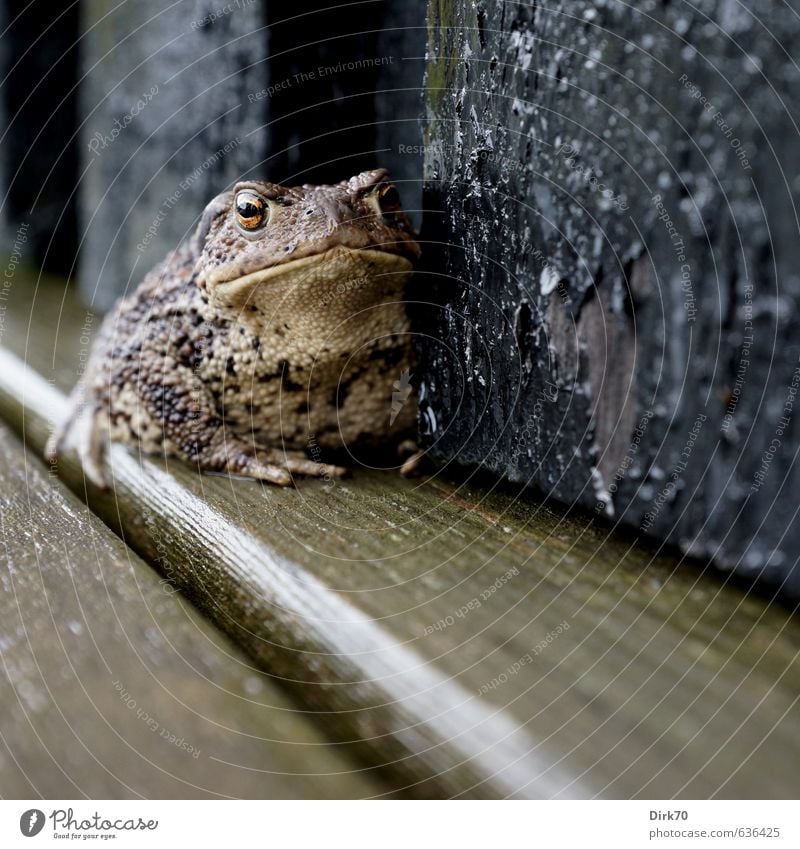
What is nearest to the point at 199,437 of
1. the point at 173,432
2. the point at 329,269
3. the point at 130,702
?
the point at 173,432

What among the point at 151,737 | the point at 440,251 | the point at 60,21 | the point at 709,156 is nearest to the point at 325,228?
the point at 440,251

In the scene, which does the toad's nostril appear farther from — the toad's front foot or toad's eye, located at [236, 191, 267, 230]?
the toad's front foot

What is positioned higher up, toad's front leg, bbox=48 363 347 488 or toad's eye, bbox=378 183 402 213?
toad's eye, bbox=378 183 402 213

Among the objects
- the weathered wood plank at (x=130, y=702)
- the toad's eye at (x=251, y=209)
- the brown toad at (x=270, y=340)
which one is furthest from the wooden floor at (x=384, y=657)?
the toad's eye at (x=251, y=209)

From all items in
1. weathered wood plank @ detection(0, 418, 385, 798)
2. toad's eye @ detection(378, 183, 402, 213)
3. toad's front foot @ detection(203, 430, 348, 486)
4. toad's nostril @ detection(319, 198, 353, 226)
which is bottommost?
weathered wood plank @ detection(0, 418, 385, 798)

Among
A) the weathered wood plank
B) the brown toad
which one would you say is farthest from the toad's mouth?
the weathered wood plank

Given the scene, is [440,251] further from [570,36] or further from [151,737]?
[151,737]
